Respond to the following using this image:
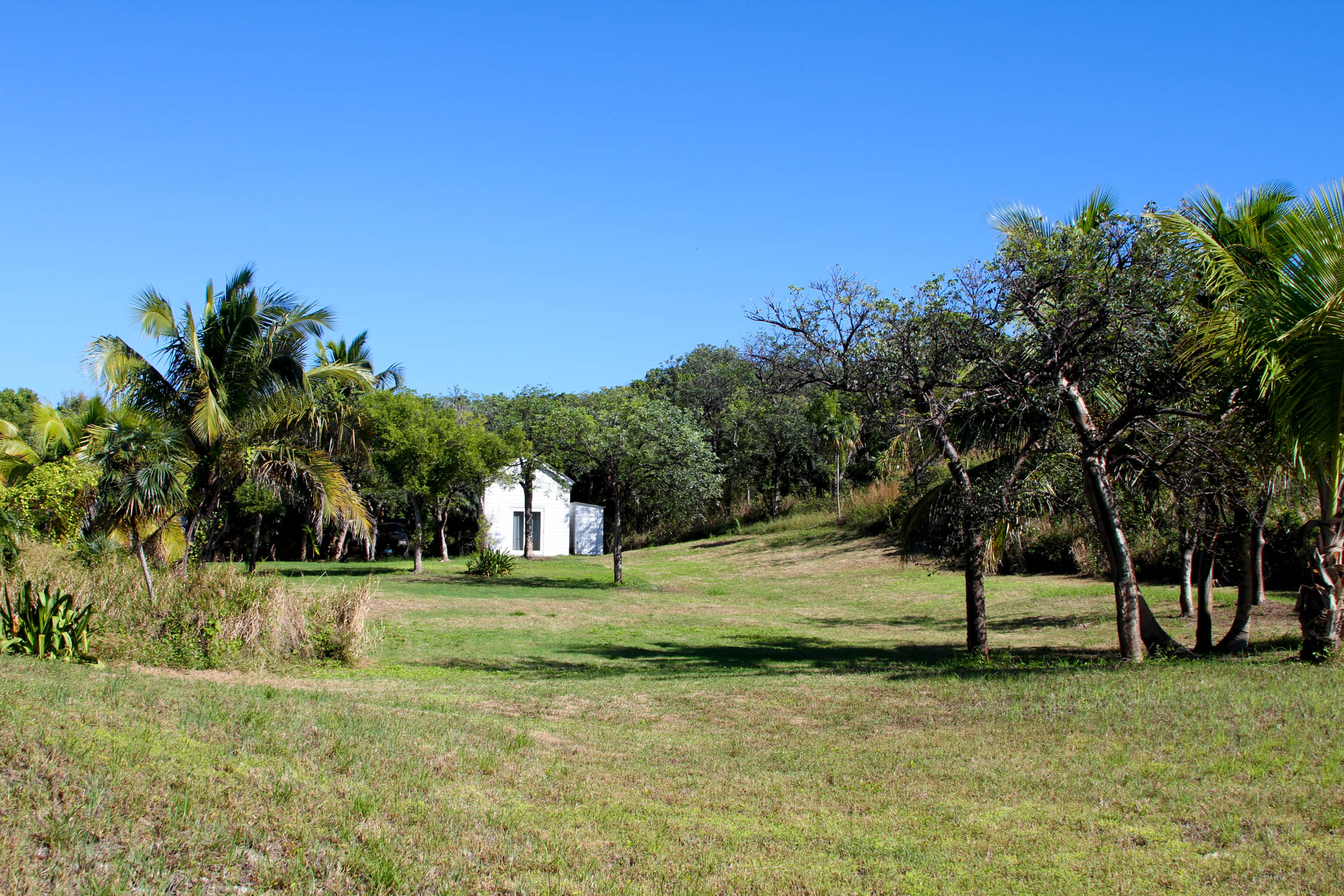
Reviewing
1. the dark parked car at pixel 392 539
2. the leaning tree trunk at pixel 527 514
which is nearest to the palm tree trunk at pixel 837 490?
the leaning tree trunk at pixel 527 514

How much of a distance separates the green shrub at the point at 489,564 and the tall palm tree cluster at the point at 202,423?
1181cm

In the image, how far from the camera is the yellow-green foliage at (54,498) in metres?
13.5

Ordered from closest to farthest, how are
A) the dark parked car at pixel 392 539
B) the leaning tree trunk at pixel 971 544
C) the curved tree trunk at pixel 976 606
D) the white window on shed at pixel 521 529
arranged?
the leaning tree trunk at pixel 971 544 → the curved tree trunk at pixel 976 606 → the white window on shed at pixel 521 529 → the dark parked car at pixel 392 539

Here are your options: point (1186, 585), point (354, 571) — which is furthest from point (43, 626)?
point (354, 571)

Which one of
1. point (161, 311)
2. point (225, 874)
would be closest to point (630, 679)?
point (225, 874)

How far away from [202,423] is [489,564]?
15.2m

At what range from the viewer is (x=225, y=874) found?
439 cm

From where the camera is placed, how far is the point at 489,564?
30.6m

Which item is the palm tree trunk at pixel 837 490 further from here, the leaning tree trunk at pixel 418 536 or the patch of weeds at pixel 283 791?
the patch of weeds at pixel 283 791

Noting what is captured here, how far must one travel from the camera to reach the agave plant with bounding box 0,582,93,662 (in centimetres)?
953

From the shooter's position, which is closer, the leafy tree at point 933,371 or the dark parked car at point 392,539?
the leafy tree at point 933,371

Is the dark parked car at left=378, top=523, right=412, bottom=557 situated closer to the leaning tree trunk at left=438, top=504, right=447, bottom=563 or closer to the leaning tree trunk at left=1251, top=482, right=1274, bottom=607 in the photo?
the leaning tree trunk at left=438, top=504, right=447, bottom=563

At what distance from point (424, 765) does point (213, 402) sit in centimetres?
1192

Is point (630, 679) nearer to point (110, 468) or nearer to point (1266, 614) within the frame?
point (110, 468)
